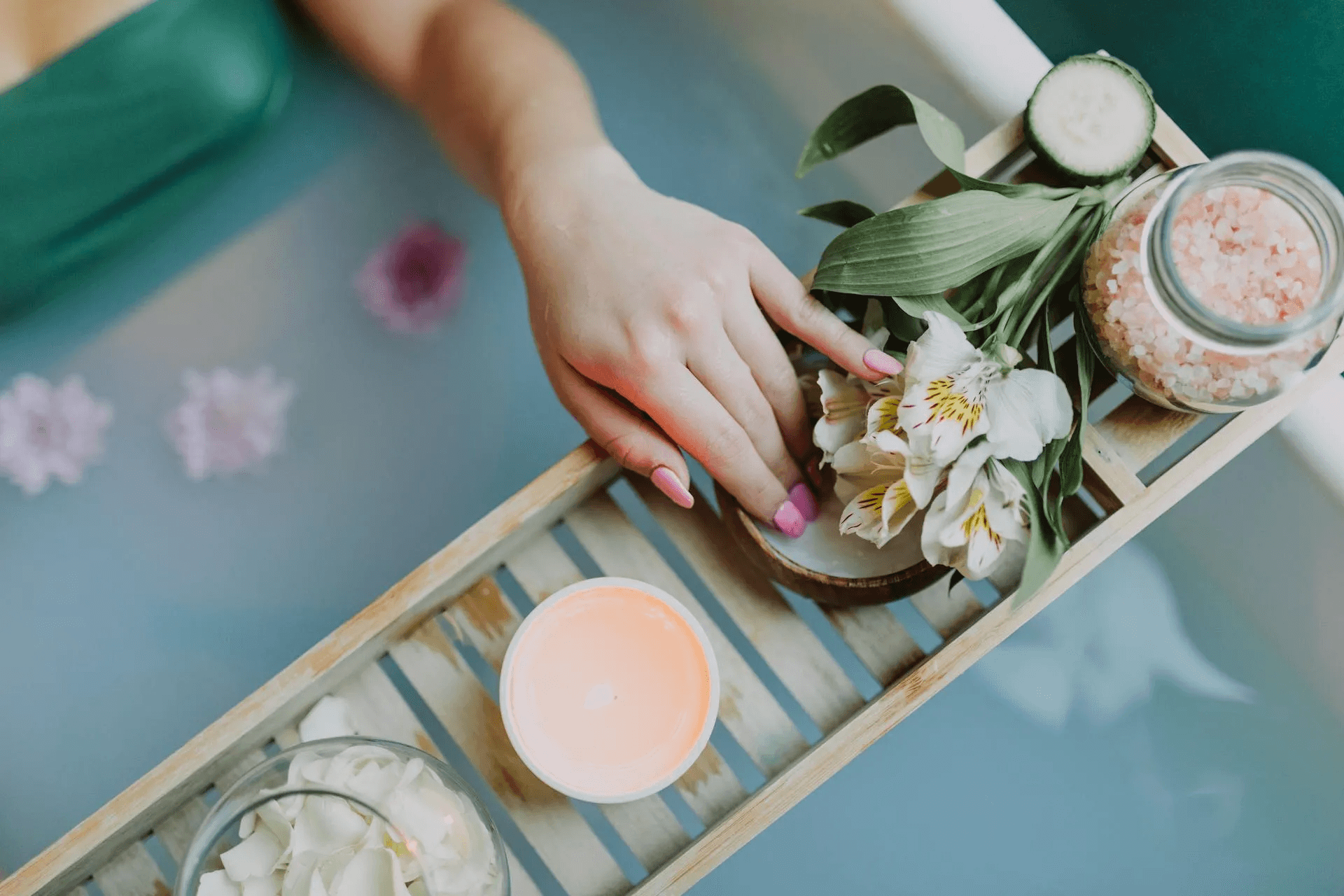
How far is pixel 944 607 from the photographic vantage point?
2.02 ft

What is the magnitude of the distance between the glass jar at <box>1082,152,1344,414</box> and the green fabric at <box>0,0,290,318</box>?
0.80 m

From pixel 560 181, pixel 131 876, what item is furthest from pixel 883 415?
pixel 131 876

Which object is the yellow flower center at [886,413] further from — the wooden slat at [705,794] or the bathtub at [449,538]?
the bathtub at [449,538]

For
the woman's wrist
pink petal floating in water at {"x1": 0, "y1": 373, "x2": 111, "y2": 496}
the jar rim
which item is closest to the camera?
the jar rim

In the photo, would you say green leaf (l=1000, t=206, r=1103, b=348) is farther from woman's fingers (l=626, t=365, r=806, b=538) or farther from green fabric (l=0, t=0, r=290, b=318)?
green fabric (l=0, t=0, r=290, b=318)

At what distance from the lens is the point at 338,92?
3.33ft

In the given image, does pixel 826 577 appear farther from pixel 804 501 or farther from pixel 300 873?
pixel 300 873

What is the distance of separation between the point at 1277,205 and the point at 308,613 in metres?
0.87

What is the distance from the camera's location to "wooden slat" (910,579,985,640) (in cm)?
61

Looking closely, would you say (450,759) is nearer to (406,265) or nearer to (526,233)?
(526,233)

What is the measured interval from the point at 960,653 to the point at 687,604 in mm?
189

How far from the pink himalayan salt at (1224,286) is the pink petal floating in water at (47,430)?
0.96 m

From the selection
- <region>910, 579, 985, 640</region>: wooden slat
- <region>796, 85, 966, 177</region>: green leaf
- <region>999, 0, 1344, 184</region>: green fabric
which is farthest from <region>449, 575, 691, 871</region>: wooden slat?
<region>999, 0, 1344, 184</region>: green fabric

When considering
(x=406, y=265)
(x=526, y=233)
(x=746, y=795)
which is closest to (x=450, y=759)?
(x=746, y=795)
